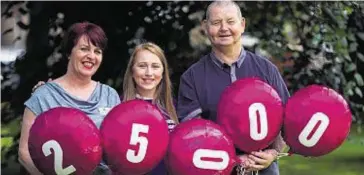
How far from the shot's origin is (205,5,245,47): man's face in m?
2.84

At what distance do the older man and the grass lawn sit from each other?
3.77 m

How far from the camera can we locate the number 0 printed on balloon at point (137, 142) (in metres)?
2.60

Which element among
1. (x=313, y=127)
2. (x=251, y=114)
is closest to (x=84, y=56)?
(x=251, y=114)

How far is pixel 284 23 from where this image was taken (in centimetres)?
538

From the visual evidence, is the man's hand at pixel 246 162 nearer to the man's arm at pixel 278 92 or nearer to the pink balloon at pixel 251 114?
the pink balloon at pixel 251 114

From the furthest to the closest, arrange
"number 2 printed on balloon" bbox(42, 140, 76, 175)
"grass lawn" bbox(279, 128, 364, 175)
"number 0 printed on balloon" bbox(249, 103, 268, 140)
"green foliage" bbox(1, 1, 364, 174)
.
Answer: "grass lawn" bbox(279, 128, 364, 175), "green foliage" bbox(1, 1, 364, 174), "number 0 printed on balloon" bbox(249, 103, 268, 140), "number 2 printed on balloon" bbox(42, 140, 76, 175)

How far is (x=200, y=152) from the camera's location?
8.68 feet

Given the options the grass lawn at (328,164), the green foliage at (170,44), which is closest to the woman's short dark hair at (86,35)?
the green foliage at (170,44)

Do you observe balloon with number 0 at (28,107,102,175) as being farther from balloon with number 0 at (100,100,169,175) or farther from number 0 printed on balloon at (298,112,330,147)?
number 0 printed on balloon at (298,112,330,147)

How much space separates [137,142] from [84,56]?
45cm

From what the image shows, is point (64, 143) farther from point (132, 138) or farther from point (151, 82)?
point (151, 82)

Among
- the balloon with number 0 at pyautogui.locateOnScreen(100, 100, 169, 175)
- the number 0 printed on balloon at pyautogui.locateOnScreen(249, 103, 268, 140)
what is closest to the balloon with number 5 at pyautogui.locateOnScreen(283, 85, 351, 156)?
the number 0 printed on balloon at pyautogui.locateOnScreen(249, 103, 268, 140)

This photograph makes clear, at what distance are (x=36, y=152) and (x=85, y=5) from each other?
2.50 metres

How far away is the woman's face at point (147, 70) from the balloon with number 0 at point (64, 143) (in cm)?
52
